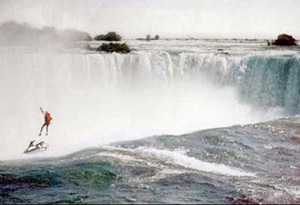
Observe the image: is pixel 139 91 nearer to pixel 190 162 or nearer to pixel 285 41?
pixel 190 162

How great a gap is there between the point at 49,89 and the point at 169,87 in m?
8.96

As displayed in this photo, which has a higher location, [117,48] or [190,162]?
[117,48]

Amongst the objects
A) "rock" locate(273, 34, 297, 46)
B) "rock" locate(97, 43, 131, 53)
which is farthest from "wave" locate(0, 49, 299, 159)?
"rock" locate(273, 34, 297, 46)

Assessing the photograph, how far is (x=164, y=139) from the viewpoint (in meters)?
20.8

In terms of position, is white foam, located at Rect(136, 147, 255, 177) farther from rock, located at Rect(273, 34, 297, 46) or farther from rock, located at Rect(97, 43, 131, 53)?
rock, located at Rect(273, 34, 297, 46)

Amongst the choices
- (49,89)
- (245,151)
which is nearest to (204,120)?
(49,89)

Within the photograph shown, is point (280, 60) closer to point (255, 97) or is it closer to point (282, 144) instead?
point (255, 97)

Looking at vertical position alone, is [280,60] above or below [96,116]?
above

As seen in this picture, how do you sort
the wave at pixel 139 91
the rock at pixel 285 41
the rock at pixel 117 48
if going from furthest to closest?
the rock at pixel 285 41
the rock at pixel 117 48
the wave at pixel 139 91

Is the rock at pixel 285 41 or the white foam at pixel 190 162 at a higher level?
the rock at pixel 285 41

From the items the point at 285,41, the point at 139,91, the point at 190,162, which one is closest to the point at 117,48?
the point at 139,91

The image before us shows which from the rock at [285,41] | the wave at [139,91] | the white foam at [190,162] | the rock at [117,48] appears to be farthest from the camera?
the rock at [285,41]

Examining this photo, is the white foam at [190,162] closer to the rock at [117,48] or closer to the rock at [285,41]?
the rock at [117,48]

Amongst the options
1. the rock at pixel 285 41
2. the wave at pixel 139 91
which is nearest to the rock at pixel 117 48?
the wave at pixel 139 91
